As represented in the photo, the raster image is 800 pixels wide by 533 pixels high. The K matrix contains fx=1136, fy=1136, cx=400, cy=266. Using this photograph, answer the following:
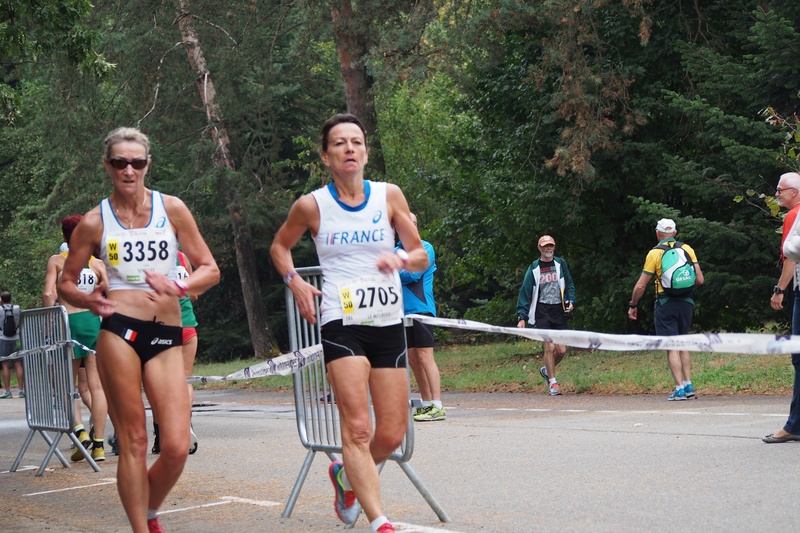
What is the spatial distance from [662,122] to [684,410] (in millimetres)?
11705

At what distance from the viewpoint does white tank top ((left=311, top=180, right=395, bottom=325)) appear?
5.47 metres

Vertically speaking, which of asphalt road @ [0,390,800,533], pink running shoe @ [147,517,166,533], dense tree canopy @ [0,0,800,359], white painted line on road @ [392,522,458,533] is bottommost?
asphalt road @ [0,390,800,533]

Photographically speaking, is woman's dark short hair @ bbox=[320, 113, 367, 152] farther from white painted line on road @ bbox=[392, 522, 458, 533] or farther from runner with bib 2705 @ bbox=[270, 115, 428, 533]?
white painted line on road @ bbox=[392, 522, 458, 533]

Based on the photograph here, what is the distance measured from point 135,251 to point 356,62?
62.4ft

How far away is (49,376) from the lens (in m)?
9.73

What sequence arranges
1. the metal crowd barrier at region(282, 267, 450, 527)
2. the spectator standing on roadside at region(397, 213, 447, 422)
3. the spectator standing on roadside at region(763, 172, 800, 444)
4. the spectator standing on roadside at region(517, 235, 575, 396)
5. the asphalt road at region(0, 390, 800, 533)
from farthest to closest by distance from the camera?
the spectator standing on roadside at region(517, 235, 575, 396) → the spectator standing on roadside at region(397, 213, 447, 422) → the spectator standing on roadside at region(763, 172, 800, 444) → the metal crowd barrier at region(282, 267, 450, 527) → the asphalt road at region(0, 390, 800, 533)

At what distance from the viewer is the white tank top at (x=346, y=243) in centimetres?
547

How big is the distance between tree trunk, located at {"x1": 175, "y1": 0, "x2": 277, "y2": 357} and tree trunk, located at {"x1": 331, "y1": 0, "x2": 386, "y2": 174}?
6.12m

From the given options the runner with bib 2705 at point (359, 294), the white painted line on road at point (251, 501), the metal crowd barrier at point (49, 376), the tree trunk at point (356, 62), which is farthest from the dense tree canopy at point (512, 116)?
the runner with bib 2705 at point (359, 294)

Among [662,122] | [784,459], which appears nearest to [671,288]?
[784,459]

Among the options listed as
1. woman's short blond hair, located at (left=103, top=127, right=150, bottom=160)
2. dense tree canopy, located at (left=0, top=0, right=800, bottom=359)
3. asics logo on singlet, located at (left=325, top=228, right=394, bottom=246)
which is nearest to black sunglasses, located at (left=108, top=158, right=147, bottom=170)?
woman's short blond hair, located at (left=103, top=127, right=150, bottom=160)

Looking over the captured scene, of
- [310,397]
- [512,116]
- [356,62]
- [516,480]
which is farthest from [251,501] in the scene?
[512,116]

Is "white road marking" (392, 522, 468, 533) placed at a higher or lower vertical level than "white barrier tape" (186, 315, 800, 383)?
lower

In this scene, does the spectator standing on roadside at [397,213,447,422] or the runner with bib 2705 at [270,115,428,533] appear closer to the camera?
the runner with bib 2705 at [270,115,428,533]
